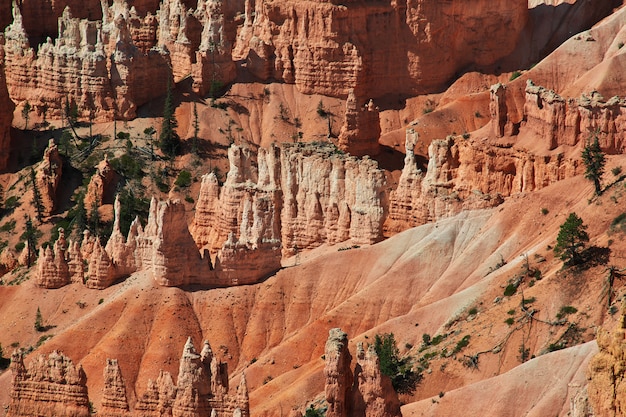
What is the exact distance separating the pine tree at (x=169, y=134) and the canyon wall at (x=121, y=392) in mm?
53782

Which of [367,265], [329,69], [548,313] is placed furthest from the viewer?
[329,69]

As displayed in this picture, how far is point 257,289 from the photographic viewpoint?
129m

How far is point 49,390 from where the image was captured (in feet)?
326

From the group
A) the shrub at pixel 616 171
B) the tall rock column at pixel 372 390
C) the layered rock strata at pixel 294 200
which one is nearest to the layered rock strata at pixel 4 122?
the layered rock strata at pixel 294 200

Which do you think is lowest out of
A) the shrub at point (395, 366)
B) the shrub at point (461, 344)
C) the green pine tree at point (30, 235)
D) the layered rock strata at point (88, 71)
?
the green pine tree at point (30, 235)

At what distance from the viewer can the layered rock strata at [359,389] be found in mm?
96062

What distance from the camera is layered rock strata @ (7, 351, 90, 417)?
98688 millimetres

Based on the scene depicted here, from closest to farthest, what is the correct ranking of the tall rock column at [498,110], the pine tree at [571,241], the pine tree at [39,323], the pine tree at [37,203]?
the pine tree at [571,241] → the pine tree at [39,323] → the tall rock column at [498,110] → the pine tree at [37,203]

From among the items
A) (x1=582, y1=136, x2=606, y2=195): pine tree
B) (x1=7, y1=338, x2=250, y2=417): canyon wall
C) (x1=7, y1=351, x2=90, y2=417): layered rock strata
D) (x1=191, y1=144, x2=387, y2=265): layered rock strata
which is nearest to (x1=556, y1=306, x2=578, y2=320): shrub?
(x1=582, y1=136, x2=606, y2=195): pine tree

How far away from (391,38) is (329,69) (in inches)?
170

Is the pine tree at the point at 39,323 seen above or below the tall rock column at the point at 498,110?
below

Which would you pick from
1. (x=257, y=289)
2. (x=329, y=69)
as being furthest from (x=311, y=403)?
(x=329, y=69)

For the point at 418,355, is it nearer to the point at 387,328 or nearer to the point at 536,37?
the point at 387,328

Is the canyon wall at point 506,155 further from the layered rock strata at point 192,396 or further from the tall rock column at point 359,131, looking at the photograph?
the layered rock strata at point 192,396
